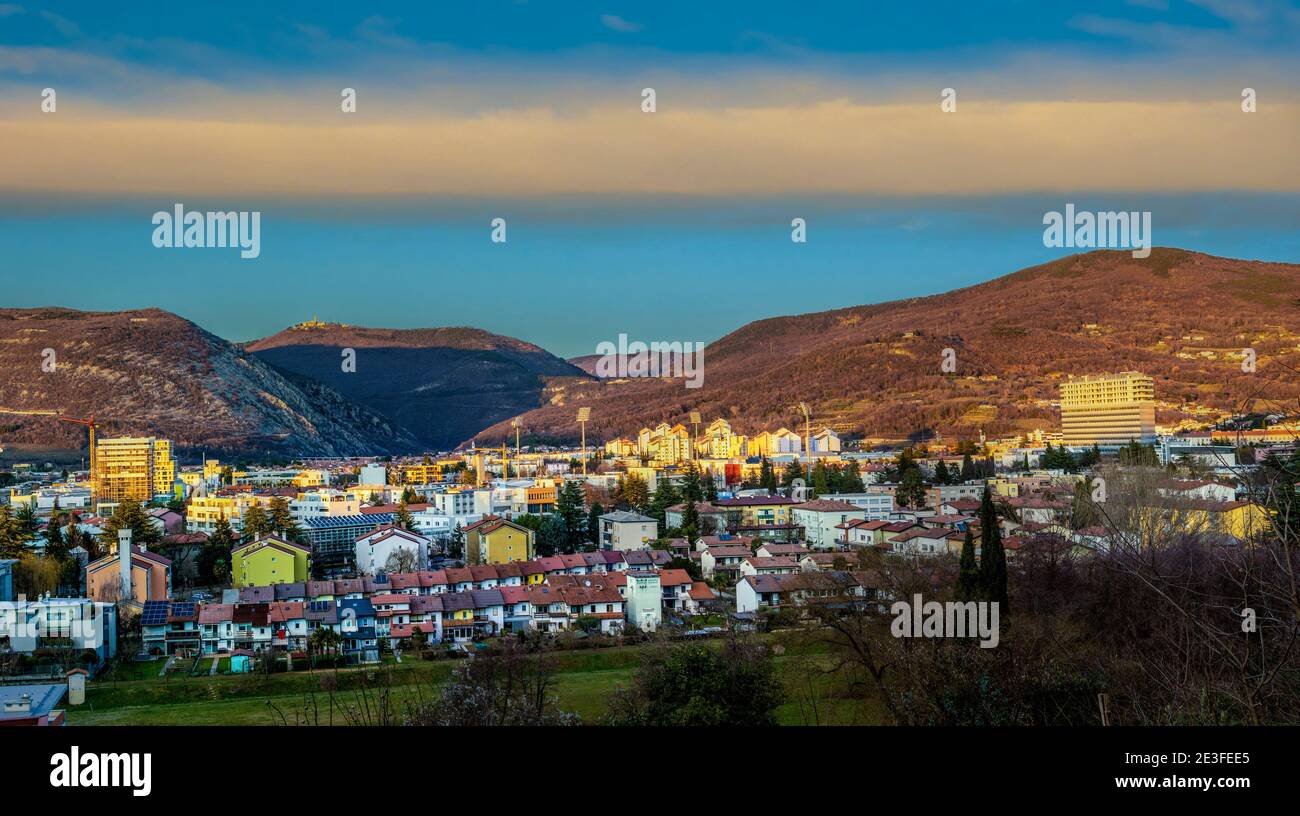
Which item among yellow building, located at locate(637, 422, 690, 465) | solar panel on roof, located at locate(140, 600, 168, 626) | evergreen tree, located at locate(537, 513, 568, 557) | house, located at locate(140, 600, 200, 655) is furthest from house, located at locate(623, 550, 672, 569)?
yellow building, located at locate(637, 422, 690, 465)

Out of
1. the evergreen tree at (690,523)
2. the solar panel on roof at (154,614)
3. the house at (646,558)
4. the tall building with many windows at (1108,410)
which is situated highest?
the tall building with many windows at (1108,410)

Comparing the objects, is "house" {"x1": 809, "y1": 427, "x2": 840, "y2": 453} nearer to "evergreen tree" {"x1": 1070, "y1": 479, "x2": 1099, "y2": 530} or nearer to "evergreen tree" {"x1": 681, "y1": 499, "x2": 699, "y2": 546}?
"evergreen tree" {"x1": 681, "y1": 499, "x2": 699, "y2": 546}

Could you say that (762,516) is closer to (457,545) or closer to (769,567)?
(457,545)

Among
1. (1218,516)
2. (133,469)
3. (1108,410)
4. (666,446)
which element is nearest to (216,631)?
(1218,516)

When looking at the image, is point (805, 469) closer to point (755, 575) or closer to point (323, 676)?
point (755, 575)

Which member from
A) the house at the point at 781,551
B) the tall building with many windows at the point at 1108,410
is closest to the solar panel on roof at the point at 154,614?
the house at the point at 781,551

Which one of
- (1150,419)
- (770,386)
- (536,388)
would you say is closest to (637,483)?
(1150,419)

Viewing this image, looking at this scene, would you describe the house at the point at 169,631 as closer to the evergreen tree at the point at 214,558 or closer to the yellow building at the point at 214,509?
the evergreen tree at the point at 214,558
